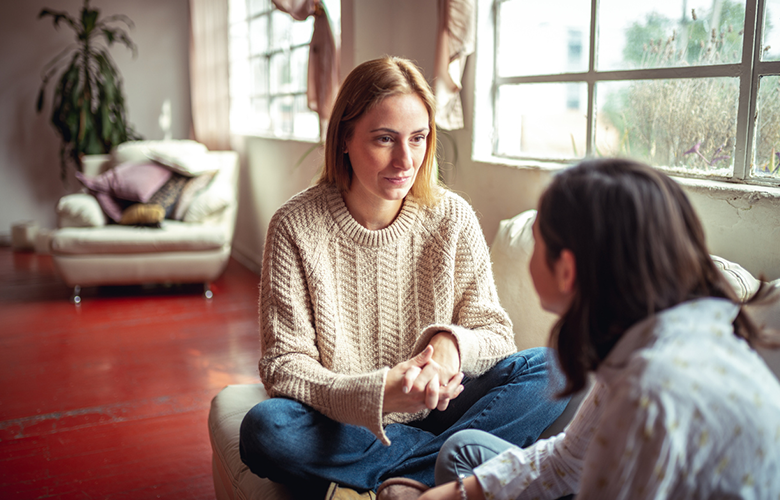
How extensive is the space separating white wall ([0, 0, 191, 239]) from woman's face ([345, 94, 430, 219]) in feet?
17.0

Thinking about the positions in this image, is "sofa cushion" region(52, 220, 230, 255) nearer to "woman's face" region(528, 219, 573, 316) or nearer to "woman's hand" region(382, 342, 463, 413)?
"woman's hand" region(382, 342, 463, 413)

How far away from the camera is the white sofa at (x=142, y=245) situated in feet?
12.5

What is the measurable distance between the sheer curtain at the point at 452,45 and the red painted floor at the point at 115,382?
4.51 ft

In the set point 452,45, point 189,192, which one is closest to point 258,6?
point 189,192

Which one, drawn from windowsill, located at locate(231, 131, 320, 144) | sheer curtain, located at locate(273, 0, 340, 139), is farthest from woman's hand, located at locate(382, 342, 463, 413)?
windowsill, located at locate(231, 131, 320, 144)

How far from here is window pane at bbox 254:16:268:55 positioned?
4.61 m

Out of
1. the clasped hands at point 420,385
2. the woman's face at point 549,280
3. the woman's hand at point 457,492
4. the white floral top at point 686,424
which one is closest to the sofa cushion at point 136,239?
the clasped hands at point 420,385

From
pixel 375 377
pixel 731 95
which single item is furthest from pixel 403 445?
pixel 731 95

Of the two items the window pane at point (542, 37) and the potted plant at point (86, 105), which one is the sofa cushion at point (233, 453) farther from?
the potted plant at point (86, 105)

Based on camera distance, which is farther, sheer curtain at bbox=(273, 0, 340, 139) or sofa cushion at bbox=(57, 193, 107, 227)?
sofa cushion at bbox=(57, 193, 107, 227)

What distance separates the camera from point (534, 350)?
144cm

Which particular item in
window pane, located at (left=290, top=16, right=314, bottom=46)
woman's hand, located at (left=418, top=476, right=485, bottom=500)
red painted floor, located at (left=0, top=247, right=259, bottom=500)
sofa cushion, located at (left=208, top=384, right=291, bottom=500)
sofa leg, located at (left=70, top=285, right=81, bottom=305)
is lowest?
red painted floor, located at (left=0, top=247, right=259, bottom=500)

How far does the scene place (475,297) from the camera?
148cm

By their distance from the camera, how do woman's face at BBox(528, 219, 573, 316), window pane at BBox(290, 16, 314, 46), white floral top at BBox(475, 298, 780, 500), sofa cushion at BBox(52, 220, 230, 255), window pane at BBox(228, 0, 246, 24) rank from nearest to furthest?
1. white floral top at BBox(475, 298, 780, 500)
2. woman's face at BBox(528, 219, 573, 316)
3. sofa cushion at BBox(52, 220, 230, 255)
4. window pane at BBox(290, 16, 314, 46)
5. window pane at BBox(228, 0, 246, 24)
